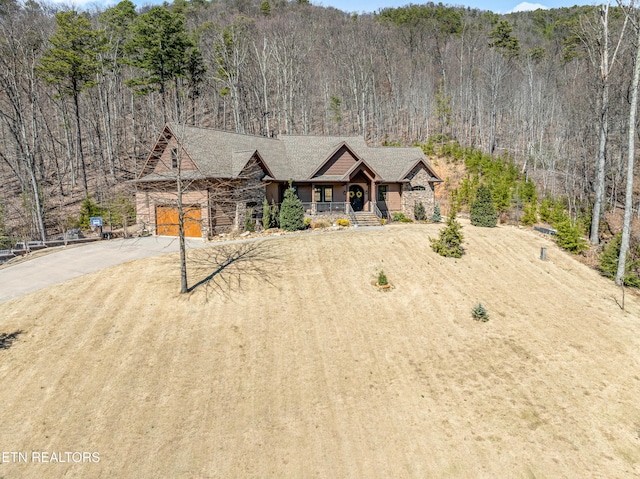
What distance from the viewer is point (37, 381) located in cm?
1051

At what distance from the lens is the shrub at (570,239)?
23188 mm

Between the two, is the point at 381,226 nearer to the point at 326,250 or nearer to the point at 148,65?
the point at 326,250

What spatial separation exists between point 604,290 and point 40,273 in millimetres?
28972

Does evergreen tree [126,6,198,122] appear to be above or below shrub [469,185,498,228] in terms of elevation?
above

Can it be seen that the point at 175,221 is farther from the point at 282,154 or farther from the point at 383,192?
the point at 383,192

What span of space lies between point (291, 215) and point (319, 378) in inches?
618

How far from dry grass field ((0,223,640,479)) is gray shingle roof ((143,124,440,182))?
955cm

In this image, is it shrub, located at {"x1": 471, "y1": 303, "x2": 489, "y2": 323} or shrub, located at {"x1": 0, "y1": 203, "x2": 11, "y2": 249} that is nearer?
shrub, located at {"x1": 471, "y1": 303, "x2": 489, "y2": 323}

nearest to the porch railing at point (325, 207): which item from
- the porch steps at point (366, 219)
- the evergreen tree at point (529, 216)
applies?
the porch steps at point (366, 219)

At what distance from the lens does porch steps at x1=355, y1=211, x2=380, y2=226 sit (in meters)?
28.9

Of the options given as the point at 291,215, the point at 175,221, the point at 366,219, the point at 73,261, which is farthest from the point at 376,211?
the point at 73,261

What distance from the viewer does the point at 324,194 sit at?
31297mm

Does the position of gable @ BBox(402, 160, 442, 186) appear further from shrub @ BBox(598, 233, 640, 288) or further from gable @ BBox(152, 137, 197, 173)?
gable @ BBox(152, 137, 197, 173)

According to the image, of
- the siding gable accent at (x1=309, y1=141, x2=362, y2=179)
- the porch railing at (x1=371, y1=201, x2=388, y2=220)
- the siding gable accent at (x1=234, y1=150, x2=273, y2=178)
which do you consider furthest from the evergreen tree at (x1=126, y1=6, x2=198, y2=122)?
the porch railing at (x1=371, y1=201, x2=388, y2=220)
